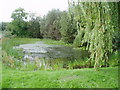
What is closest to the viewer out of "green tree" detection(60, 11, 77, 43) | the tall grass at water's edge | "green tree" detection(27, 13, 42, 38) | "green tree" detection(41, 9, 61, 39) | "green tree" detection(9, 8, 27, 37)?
the tall grass at water's edge

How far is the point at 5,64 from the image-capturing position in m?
3.72

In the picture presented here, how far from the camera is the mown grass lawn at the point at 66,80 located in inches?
93.4

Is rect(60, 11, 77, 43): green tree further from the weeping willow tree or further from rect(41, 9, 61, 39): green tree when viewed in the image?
the weeping willow tree

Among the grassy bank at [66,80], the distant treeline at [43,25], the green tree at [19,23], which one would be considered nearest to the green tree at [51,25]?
the distant treeline at [43,25]

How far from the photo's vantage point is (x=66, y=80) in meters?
2.56

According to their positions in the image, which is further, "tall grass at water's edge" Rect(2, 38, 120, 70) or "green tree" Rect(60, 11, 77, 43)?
"green tree" Rect(60, 11, 77, 43)

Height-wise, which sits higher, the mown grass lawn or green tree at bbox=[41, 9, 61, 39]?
green tree at bbox=[41, 9, 61, 39]

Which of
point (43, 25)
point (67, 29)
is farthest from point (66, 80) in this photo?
point (67, 29)

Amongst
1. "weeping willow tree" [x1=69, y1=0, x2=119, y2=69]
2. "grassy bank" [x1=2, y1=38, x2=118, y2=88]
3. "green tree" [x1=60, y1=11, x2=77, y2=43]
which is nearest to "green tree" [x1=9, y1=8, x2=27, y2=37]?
"green tree" [x1=60, y1=11, x2=77, y2=43]

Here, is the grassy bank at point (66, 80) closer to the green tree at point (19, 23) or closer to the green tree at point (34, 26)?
the green tree at point (19, 23)

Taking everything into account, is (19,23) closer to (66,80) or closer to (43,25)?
(43,25)

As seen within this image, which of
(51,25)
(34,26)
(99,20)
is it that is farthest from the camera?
(51,25)

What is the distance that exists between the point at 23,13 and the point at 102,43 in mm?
4528

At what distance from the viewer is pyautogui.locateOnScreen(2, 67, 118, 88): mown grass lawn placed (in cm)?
237
